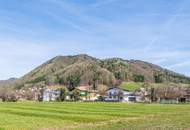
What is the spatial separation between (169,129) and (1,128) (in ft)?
52.8

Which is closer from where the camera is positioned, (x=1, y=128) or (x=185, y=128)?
(x=185, y=128)

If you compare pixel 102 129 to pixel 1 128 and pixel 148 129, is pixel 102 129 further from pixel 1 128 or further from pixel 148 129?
pixel 1 128

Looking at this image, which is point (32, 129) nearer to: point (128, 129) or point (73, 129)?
point (73, 129)

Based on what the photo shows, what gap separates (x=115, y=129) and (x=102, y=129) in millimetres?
1473

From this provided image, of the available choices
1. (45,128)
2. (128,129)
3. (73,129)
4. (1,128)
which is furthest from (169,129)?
(1,128)

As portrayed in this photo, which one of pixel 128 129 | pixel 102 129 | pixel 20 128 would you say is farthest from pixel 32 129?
pixel 128 129

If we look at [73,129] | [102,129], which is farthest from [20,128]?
[102,129]

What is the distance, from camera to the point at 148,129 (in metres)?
32.5

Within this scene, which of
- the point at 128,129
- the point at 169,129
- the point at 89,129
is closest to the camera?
the point at 169,129

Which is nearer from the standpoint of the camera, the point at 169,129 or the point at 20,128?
the point at 169,129

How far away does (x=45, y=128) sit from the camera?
130ft

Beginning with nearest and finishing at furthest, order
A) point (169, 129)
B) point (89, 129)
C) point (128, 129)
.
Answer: point (169, 129) < point (128, 129) < point (89, 129)

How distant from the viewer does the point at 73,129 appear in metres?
38.0

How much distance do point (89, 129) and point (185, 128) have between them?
9218 millimetres
